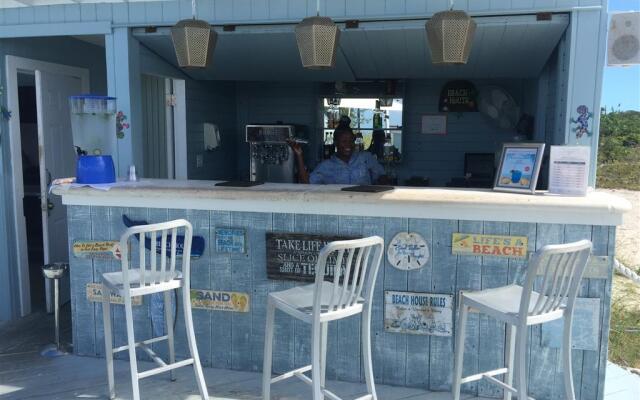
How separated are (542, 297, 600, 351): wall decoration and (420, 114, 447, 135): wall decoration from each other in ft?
12.6

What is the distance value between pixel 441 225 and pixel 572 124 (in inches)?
44.3

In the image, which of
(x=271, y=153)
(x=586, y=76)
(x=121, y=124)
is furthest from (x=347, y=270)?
(x=271, y=153)

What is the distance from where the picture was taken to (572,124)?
3.27 meters

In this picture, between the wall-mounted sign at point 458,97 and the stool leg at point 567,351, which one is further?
the wall-mounted sign at point 458,97

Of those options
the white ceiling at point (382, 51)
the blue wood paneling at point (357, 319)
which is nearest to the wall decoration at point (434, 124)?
the white ceiling at point (382, 51)

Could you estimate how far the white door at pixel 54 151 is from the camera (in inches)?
162

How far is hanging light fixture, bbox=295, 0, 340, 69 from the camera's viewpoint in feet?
9.36

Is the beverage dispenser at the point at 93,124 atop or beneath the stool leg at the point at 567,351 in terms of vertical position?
atop

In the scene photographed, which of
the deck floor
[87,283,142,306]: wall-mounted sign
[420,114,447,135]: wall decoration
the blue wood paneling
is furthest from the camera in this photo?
[420,114,447,135]: wall decoration

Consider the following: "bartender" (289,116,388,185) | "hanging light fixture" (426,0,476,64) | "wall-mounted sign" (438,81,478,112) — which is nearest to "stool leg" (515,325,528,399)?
"hanging light fixture" (426,0,476,64)

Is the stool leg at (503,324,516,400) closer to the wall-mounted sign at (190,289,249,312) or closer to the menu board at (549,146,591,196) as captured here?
the menu board at (549,146,591,196)

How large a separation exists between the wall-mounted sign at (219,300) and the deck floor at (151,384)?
37 centimetres

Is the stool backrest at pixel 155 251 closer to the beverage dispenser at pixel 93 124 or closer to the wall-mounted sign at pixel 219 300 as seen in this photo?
the wall-mounted sign at pixel 219 300

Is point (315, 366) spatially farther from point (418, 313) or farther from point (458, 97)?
point (458, 97)
